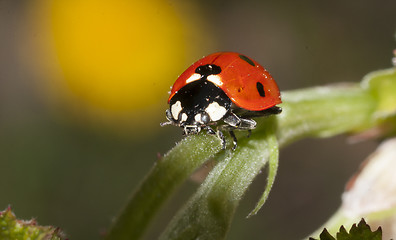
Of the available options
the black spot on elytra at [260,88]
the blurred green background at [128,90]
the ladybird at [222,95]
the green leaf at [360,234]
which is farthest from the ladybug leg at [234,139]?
the blurred green background at [128,90]

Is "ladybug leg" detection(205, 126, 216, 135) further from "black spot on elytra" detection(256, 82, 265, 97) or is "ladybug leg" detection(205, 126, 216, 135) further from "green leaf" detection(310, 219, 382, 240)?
"green leaf" detection(310, 219, 382, 240)

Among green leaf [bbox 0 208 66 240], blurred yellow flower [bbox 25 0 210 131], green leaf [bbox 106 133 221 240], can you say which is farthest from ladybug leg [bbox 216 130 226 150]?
blurred yellow flower [bbox 25 0 210 131]

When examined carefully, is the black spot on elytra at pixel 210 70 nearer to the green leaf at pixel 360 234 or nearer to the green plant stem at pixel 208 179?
the green plant stem at pixel 208 179

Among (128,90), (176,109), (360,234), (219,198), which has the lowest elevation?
(128,90)

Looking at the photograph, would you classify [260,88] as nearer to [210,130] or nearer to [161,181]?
[210,130]

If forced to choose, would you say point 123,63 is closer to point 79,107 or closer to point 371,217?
point 79,107

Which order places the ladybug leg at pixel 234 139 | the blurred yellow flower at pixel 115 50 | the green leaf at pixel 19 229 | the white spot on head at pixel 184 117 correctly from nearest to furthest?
the green leaf at pixel 19 229, the ladybug leg at pixel 234 139, the white spot on head at pixel 184 117, the blurred yellow flower at pixel 115 50

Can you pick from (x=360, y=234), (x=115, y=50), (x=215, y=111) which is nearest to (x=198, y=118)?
(x=215, y=111)

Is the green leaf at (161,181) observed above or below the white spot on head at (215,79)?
below

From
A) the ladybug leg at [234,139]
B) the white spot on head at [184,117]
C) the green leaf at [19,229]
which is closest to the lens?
the green leaf at [19,229]
